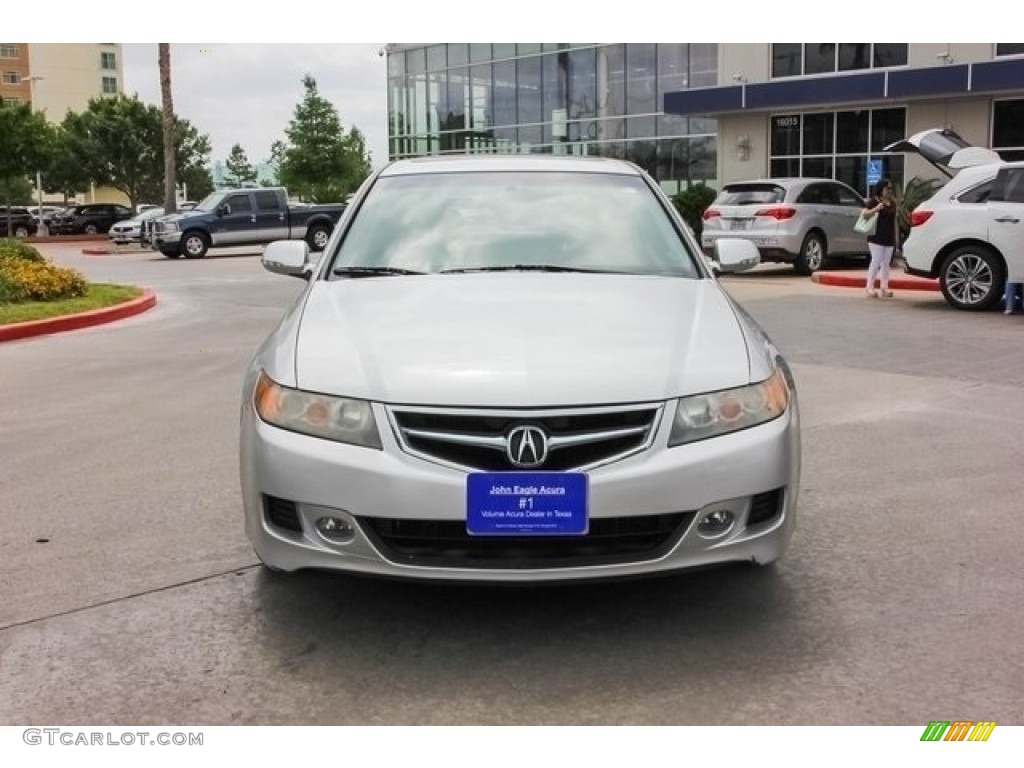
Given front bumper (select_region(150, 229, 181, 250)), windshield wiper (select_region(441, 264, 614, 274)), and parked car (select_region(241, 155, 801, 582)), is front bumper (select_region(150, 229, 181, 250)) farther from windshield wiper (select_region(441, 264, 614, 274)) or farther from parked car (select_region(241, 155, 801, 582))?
parked car (select_region(241, 155, 801, 582))

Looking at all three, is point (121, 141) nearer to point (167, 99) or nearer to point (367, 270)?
point (167, 99)

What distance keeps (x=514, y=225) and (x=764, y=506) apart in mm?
1852

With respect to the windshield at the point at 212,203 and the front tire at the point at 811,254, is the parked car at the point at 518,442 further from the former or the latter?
the windshield at the point at 212,203

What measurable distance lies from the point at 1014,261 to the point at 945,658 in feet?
34.4

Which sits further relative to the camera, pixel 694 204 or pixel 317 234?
pixel 317 234

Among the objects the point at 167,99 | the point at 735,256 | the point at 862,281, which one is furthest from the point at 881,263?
the point at 167,99

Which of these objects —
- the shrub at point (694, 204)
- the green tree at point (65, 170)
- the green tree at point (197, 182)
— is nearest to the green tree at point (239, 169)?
the green tree at point (197, 182)

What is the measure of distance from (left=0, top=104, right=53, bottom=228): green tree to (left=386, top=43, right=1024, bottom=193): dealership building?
1303 cm

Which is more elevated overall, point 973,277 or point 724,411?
point 724,411

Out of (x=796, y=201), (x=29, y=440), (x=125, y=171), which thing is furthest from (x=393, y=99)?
Result: (x=29, y=440)

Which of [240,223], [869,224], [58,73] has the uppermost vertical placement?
[58,73]

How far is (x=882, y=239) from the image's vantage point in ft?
49.0

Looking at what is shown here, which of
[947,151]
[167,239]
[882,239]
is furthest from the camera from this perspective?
[167,239]

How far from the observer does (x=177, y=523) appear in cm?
494
